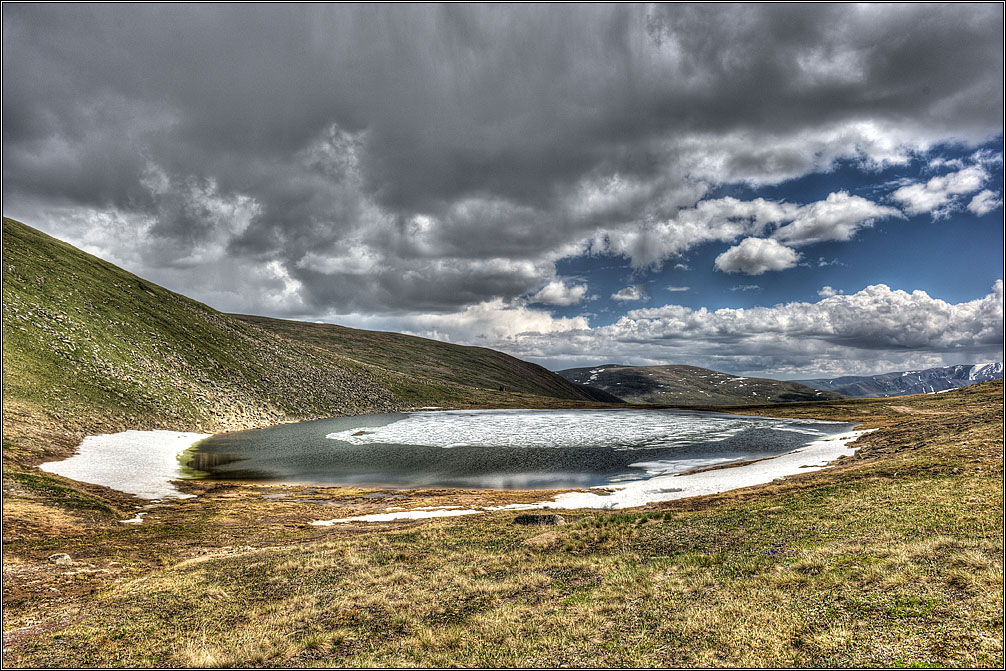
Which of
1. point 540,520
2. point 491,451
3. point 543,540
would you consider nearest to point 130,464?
point 491,451

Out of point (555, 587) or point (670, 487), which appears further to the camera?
point (670, 487)

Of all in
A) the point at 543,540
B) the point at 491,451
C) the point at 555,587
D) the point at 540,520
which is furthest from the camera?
the point at 491,451

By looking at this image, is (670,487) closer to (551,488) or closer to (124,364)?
→ (551,488)

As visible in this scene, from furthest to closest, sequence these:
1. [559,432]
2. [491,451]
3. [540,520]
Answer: [559,432] < [491,451] < [540,520]

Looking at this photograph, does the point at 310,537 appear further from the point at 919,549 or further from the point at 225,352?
the point at 225,352

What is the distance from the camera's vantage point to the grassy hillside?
66500 mm

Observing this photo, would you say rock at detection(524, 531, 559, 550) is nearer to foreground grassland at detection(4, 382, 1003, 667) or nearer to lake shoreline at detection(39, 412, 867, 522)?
foreground grassland at detection(4, 382, 1003, 667)

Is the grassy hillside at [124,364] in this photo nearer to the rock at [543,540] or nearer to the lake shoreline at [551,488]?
the lake shoreline at [551,488]

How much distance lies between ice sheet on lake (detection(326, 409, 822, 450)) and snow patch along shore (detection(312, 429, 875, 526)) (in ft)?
70.6

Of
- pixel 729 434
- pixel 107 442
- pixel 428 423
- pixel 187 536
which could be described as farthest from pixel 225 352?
pixel 729 434

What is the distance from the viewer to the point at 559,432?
87.6m

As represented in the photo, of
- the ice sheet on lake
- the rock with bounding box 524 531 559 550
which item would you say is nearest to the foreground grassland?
the rock with bounding box 524 531 559 550

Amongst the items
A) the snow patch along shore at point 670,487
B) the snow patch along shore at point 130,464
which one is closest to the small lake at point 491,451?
the snow patch along shore at point 130,464

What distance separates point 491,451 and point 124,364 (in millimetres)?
74071
